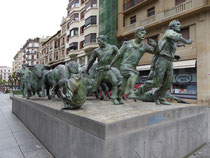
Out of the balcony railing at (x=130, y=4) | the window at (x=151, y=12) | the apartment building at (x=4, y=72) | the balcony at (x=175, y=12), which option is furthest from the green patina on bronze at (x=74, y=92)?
the apartment building at (x=4, y=72)

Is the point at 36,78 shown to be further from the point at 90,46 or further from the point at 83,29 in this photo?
the point at 83,29

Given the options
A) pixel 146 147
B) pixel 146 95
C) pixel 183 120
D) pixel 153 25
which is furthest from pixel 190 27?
pixel 146 147

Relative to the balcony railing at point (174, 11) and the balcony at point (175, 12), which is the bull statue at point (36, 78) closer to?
the balcony at point (175, 12)

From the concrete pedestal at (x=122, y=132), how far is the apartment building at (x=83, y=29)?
56.6 feet

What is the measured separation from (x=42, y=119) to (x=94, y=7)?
67.7 feet

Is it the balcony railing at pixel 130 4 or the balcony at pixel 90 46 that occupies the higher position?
the balcony railing at pixel 130 4

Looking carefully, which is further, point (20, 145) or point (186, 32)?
point (186, 32)

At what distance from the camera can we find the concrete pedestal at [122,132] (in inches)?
83.0

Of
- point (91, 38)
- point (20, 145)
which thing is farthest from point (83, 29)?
point (20, 145)

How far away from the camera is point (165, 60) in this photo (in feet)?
12.7

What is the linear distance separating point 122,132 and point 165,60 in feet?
7.76

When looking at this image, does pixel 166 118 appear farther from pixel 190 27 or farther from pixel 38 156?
pixel 190 27

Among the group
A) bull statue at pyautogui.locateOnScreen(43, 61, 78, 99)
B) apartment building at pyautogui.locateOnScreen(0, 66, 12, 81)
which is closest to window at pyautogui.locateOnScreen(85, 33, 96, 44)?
bull statue at pyautogui.locateOnScreen(43, 61, 78, 99)

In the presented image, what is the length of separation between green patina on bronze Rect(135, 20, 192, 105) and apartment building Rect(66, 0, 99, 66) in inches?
653
